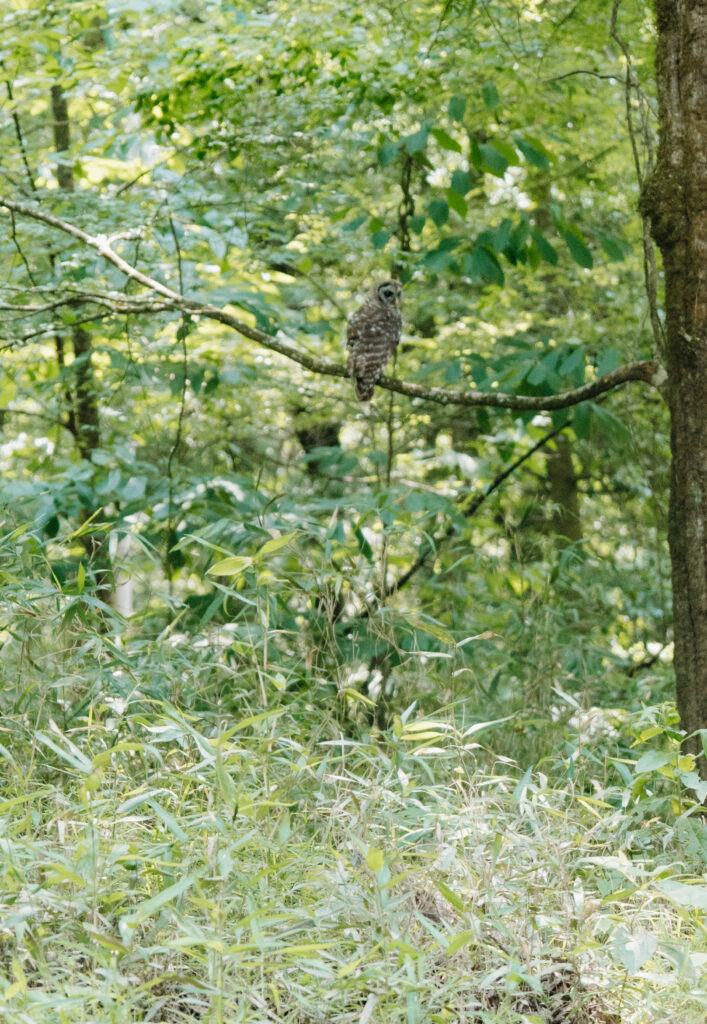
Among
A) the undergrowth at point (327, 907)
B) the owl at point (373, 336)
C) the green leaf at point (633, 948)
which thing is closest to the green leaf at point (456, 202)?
the owl at point (373, 336)

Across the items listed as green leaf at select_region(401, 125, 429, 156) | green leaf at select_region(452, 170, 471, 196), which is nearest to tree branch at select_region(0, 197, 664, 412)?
green leaf at select_region(452, 170, 471, 196)

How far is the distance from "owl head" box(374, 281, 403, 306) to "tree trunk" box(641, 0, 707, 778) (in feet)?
7.53

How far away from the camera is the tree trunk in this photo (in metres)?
2.92

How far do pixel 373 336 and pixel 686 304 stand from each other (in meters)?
2.11

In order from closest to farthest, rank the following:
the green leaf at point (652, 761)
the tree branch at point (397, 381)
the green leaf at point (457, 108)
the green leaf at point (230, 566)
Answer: the green leaf at point (652, 761) < the green leaf at point (230, 566) < the tree branch at point (397, 381) < the green leaf at point (457, 108)

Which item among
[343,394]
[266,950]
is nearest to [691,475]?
[266,950]

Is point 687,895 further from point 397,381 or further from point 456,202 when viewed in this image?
point 456,202

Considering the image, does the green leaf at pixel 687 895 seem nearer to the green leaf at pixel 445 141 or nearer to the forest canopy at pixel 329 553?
the forest canopy at pixel 329 553

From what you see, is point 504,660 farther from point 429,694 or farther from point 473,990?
point 473,990

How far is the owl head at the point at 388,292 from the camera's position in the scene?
5.31m

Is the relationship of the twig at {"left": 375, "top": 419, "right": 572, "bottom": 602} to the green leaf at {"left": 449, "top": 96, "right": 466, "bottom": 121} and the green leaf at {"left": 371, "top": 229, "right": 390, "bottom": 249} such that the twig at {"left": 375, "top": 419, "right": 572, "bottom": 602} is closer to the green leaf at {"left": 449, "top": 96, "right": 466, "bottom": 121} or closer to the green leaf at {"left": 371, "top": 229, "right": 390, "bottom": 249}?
the green leaf at {"left": 371, "top": 229, "right": 390, "bottom": 249}

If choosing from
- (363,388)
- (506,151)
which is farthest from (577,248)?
(363,388)

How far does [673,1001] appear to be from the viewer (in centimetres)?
193

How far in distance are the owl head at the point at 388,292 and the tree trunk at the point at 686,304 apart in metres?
2.30
